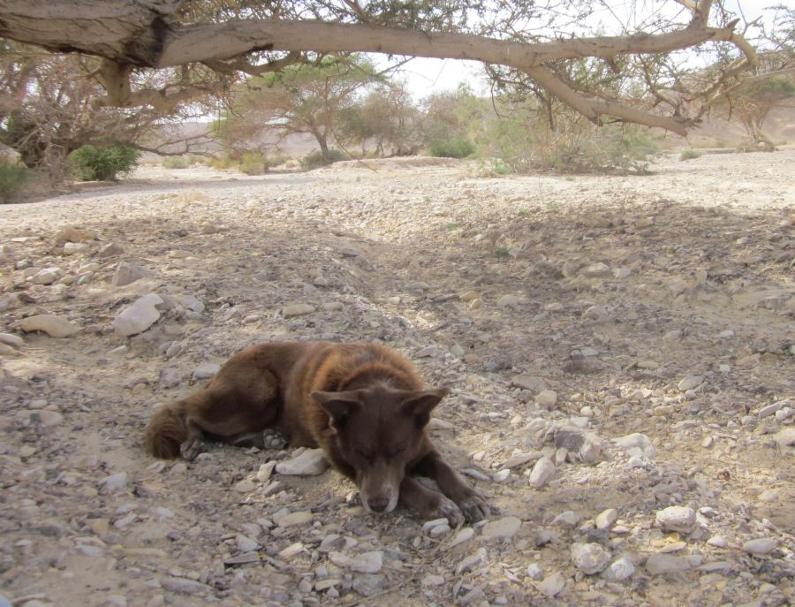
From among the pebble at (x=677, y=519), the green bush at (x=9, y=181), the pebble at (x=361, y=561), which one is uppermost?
the green bush at (x=9, y=181)

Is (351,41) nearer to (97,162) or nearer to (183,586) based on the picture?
(183,586)

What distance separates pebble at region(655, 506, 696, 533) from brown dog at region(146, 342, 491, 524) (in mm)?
884

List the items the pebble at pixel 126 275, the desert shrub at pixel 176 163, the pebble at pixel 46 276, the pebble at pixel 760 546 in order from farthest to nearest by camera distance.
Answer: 1. the desert shrub at pixel 176 163
2. the pebble at pixel 46 276
3. the pebble at pixel 126 275
4. the pebble at pixel 760 546

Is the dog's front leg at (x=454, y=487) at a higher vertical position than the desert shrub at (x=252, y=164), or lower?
lower

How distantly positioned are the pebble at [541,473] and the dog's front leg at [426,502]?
0.50 m

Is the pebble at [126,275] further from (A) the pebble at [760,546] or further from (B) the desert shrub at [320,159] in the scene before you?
(B) the desert shrub at [320,159]

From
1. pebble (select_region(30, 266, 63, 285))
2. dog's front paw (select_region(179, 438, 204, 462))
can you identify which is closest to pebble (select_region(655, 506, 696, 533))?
dog's front paw (select_region(179, 438, 204, 462))

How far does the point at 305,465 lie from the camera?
15.5 ft

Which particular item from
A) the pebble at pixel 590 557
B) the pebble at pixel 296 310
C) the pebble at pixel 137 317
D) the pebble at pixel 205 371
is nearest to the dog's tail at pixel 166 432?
the pebble at pixel 205 371

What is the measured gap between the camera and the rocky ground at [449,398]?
3.47 metres

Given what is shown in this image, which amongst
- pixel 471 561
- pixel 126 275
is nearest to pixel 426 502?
pixel 471 561

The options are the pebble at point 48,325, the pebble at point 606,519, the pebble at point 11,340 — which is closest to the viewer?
the pebble at point 606,519

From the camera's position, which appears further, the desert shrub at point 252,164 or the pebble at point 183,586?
the desert shrub at point 252,164

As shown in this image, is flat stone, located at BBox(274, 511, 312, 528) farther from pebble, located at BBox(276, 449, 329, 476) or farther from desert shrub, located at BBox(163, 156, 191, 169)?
desert shrub, located at BBox(163, 156, 191, 169)
